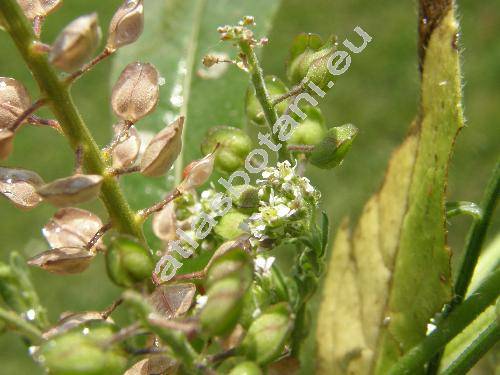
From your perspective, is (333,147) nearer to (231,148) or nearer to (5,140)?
(231,148)

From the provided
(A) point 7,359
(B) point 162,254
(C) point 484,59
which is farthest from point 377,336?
(C) point 484,59

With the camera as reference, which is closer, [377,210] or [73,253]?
[73,253]

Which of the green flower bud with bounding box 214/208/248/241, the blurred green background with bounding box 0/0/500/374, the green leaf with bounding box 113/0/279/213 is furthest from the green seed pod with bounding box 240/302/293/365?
the blurred green background with bounding box 0/0/500/374

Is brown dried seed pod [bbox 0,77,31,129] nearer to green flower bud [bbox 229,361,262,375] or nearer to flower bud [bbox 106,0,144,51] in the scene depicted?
flower bud [bbox 106,0,144,51]

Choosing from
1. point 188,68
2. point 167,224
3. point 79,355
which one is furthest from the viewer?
point 188,68

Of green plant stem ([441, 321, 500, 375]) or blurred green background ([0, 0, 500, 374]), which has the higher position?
blurred green background ([0, 0, 500, 374])

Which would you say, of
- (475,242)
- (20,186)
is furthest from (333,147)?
(20,186)

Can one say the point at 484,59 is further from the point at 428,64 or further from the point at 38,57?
the point at 38,57

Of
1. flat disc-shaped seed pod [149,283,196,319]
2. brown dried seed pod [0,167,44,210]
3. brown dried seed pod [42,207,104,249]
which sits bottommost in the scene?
flat disc-shaped seed pod [149,283,196,319]
